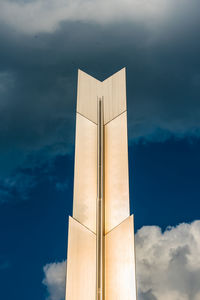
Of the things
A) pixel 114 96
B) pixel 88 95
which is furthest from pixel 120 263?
pixel 88 95

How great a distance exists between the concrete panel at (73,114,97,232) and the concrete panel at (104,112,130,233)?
0.25m

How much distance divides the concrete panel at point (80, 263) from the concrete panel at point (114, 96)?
2341 millimetres

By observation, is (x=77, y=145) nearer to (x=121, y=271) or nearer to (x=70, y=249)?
(x=70, y=249)

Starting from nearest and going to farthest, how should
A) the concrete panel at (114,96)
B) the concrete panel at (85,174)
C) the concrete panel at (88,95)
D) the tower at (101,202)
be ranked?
the tower at (101,202), the concrete panel at (85,174), the concrete panel at (114,96), the concrete panel at (88,95)

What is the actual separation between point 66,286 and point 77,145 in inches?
108

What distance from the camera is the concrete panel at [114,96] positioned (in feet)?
29.0

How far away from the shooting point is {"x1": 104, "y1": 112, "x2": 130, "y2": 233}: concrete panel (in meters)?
7.98

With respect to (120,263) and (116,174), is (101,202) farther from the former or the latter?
(120,263)

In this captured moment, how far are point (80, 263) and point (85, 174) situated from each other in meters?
1.70

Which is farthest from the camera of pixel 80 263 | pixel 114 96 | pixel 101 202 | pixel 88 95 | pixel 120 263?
pixel 88 95

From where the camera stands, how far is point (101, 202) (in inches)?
315

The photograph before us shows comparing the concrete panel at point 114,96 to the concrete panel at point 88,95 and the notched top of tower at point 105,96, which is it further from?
the concrete panel at point 88,95

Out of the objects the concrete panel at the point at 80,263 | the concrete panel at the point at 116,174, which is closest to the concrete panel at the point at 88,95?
the concrete panel at the point at 116,174

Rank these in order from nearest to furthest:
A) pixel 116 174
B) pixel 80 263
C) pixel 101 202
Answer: pixel 80 263 < pixel 101 202 < pixel 116 174
